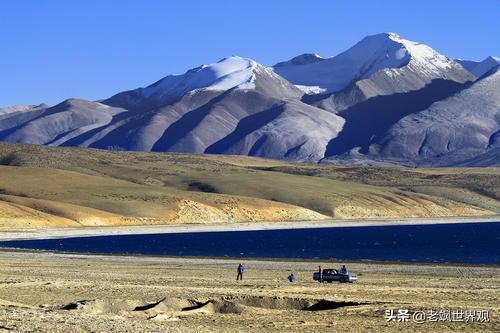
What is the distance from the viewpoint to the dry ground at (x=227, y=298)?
32562 mm

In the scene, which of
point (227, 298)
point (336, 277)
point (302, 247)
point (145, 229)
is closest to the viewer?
point (227, 298)

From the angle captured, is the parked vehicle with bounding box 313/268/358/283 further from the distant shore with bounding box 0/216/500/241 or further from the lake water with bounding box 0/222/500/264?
the distant shore with bounding box 0/216/500/241

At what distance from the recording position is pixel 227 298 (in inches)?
1676

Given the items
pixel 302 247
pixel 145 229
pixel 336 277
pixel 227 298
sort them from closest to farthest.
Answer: pixel 227 298 → pixel 336 277 → pixel 302 247 → pixel 145 229

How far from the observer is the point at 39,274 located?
63219 mm

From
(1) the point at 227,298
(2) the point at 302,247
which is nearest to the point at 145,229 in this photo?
(2) the point at 302,247

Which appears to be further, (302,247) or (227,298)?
(302,247)

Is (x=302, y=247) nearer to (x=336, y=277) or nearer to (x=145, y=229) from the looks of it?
(x=145, y=229)

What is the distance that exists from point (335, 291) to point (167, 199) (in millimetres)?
143571

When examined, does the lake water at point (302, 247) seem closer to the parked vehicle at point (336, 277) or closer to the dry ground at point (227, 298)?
the dry ground at point (227, 298)

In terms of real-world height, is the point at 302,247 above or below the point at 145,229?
above

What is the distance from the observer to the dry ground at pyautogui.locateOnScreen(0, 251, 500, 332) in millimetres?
32562

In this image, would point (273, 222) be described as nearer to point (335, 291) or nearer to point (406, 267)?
point (406, 267)

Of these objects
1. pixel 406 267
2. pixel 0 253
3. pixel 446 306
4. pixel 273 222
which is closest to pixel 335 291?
pixel 446 306
